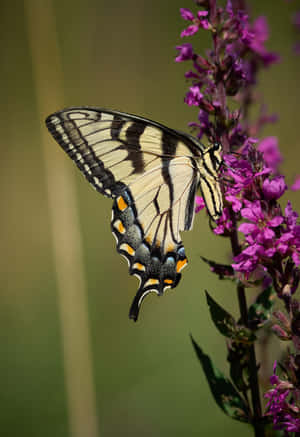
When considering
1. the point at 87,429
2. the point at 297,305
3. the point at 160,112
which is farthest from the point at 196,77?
the point at 160,112

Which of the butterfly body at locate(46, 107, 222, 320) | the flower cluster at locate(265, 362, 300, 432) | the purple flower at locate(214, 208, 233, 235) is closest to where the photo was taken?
the flower cluster at locate(265, 362, 300, 432)

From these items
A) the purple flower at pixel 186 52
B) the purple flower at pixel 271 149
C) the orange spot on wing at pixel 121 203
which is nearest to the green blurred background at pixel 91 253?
the orange spot on wing at pixel 121 203

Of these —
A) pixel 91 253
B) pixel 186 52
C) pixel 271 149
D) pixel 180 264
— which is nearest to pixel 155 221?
pixel 180 264

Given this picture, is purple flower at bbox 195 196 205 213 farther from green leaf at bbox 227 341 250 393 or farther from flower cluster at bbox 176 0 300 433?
green leaf at bbox 227 341 250 393

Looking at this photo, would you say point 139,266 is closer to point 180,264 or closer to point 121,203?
point 180,264

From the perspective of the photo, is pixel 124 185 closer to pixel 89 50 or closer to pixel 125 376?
pixel 125 376

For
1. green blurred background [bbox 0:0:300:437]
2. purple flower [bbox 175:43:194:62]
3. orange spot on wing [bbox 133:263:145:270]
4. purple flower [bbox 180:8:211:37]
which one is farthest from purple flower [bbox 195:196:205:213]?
green blurred background [bbox 0:0:300:437]
